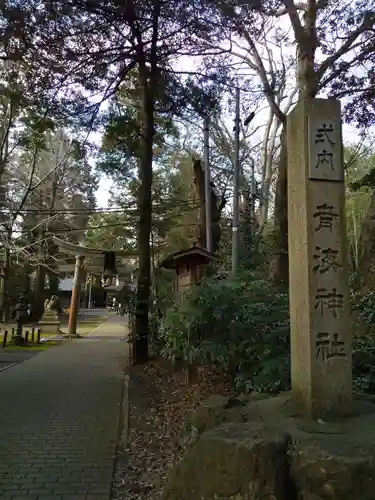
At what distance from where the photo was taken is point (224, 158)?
26.2 meters

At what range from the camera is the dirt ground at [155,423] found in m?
5.12

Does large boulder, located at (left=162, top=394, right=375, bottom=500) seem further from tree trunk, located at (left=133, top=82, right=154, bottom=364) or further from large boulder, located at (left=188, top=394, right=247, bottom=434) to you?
tree trunk, located at (left=133, top=82, right=154, bottom=364)

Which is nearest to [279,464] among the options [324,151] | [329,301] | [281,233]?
[329,301]

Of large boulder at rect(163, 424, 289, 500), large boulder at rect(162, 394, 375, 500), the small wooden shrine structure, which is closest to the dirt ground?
large boulder at rect(163, 424, 289, 500)

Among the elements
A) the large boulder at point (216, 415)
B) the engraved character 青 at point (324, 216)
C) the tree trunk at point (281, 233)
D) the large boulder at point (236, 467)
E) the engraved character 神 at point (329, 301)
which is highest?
the tree trunk at point (281, 233)

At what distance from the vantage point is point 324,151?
4344 millimetres

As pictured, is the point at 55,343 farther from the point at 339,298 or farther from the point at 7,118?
the point at 339,298

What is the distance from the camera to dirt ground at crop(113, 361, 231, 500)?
16.8ft

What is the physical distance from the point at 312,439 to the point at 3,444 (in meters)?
4.48

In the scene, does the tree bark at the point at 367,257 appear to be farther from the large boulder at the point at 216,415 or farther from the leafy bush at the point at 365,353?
the large boulder at the point at 216,415

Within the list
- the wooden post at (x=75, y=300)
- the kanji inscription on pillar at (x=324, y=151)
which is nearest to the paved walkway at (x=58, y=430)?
the kanji inscription on pillar at (x=324, y=151)

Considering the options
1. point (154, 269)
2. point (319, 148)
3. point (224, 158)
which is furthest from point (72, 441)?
point (224, 158)

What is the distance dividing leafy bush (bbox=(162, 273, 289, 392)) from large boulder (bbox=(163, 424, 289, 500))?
96.6 inches

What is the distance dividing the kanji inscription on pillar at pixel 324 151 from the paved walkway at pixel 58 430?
3.70m
